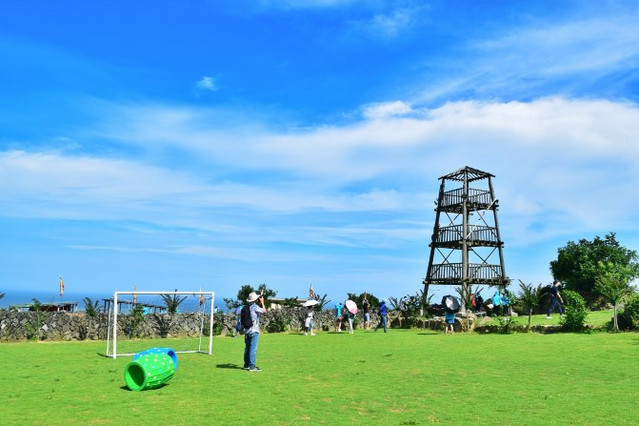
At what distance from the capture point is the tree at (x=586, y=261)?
149ft

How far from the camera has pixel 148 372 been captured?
12758 mm

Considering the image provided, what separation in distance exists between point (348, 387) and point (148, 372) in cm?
444

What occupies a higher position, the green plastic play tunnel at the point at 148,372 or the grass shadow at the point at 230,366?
the green plastic play tunnel at the point at 148,372

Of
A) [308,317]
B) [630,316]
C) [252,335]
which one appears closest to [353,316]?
[308,317]

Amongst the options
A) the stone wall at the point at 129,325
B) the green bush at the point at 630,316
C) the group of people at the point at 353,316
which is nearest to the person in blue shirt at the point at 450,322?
the stone wall at the point at 129,325

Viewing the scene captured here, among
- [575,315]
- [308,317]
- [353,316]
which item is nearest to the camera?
[575,315]

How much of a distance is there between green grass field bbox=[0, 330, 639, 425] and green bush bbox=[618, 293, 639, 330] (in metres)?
4.92

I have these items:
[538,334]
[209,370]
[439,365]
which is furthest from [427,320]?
[209,370]

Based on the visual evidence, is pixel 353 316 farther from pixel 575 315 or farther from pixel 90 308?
pixel 90 308

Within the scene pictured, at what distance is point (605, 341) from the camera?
73.3 ft

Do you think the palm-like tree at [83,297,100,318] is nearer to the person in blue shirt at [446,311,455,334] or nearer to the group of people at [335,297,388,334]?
the group of people at [335,297,388,334]

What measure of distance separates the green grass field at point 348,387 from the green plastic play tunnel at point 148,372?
272 mm

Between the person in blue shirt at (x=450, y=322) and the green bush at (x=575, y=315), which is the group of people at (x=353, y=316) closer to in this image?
the person in blue shirt at (x=450, y=322)

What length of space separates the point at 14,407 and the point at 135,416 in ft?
8.77
